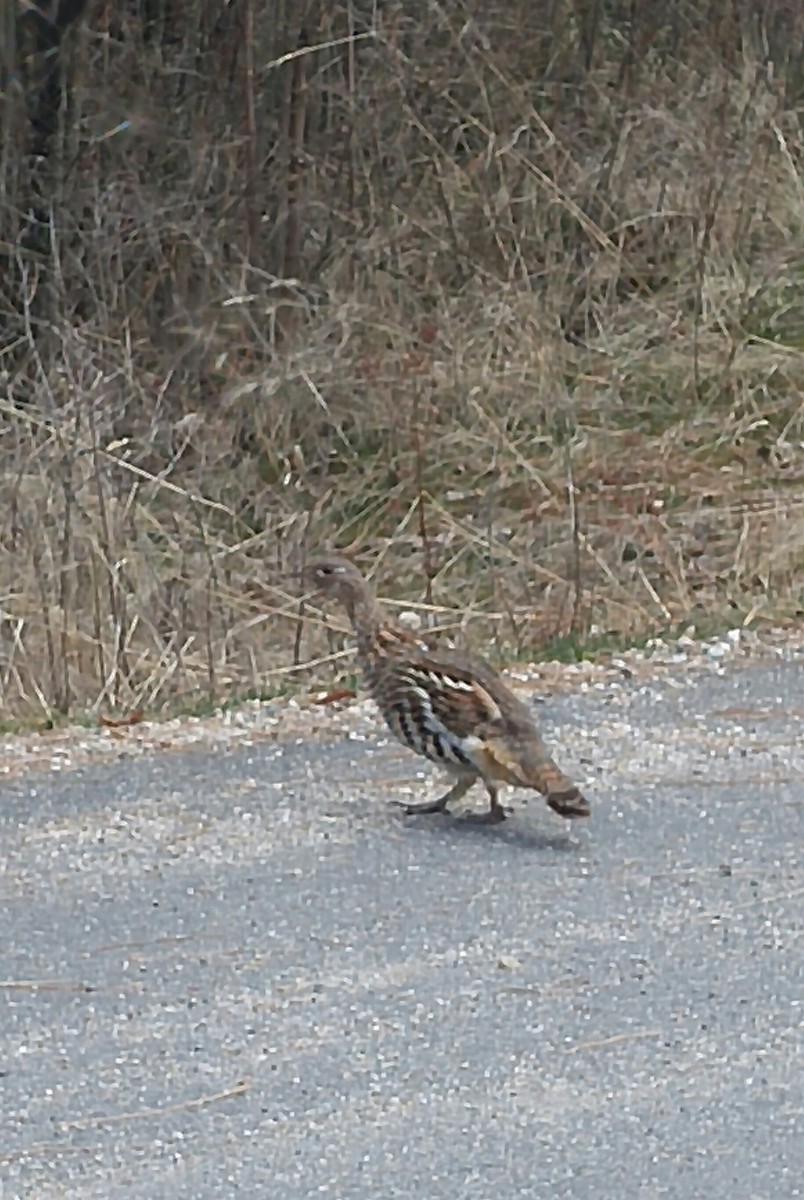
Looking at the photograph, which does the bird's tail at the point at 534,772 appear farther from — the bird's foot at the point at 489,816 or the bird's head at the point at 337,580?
the bird's head at the point at 337,580

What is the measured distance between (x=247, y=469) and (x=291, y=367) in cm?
82

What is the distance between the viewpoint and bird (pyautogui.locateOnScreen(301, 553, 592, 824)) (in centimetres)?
641

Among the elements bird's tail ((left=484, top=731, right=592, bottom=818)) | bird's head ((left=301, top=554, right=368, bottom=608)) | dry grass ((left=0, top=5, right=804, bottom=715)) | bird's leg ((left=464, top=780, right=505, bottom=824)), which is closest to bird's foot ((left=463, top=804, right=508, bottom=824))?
bird's leg ((left=464, top=780, right=505, bottom=824))

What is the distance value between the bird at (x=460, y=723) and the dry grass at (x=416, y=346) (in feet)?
7.89

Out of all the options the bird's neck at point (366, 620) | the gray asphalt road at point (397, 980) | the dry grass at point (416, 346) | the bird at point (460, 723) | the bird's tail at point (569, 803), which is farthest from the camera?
the dry grass at point (416, 346)

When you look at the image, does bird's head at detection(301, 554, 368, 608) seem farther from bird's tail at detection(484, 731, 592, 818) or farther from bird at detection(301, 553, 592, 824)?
bird's tail at detection(484, 731, 592, 818)

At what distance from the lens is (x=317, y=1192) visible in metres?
4.37

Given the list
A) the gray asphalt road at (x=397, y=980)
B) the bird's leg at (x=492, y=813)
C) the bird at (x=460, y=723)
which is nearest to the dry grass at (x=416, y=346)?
the bird at (x=460, y=723)

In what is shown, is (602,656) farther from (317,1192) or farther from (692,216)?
(692,216)

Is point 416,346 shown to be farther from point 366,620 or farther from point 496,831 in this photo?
point 496,831

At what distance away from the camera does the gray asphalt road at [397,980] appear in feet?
14.9

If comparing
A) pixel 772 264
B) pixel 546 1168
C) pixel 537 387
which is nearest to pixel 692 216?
pixel 772 264

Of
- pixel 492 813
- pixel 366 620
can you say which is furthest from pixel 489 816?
pixel 366 620

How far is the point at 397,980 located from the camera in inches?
213
